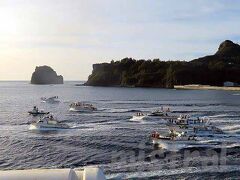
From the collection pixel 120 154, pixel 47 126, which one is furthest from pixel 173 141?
pixel 47 126

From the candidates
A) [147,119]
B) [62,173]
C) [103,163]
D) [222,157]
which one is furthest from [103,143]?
[62,173]

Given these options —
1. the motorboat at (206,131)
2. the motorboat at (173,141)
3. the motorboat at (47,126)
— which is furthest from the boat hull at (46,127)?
the motorboat at (206,131)

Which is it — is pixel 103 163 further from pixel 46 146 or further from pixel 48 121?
pixel 48 121

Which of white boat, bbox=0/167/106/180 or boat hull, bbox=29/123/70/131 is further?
boat hull, bbox=29/123/70/131

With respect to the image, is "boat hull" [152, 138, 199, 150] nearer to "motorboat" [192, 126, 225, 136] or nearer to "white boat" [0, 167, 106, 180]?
"motorboat" [192, 126, 225, 136]

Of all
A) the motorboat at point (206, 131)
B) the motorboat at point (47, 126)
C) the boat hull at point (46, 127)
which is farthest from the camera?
the motorboat at point (47, 126)

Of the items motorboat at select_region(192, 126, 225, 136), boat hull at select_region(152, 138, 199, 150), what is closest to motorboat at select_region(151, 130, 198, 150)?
→ boat hull at select_region(152, 138, 199, 150)

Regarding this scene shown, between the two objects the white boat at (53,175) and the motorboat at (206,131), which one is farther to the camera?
the motorboat at (206,131)

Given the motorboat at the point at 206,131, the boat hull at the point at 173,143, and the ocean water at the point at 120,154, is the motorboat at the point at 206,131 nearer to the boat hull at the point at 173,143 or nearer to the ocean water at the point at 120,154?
the ocean water at the point at 120,154

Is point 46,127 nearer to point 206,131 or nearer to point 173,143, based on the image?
point 206,131

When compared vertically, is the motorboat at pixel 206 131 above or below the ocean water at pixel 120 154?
above

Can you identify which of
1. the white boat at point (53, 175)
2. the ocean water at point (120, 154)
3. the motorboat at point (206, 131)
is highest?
the white boat at point (53, 175)

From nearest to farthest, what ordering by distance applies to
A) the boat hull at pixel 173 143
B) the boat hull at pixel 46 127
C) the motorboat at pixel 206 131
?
the boat hull at pixel 173 143 → the motorboat at pixel 206 131 → the boat hull at pixel 46 127
